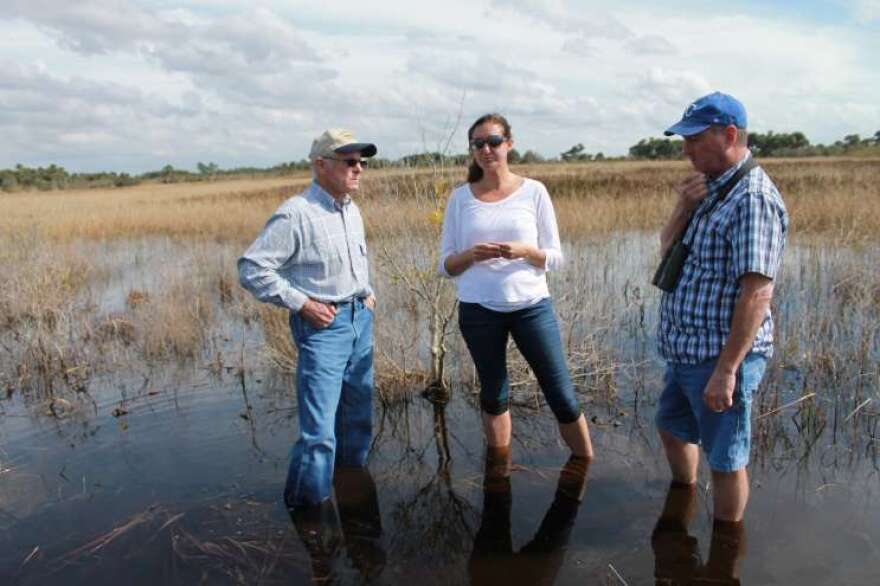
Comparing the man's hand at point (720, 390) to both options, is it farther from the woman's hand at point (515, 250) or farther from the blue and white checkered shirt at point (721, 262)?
the woman's hand at point (515, 250)


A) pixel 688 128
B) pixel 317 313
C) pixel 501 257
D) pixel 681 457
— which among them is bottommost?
pixel 681 457

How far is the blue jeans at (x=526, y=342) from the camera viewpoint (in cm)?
335

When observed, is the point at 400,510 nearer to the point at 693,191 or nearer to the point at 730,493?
the point at 730,493

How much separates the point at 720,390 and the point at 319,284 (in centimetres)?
191

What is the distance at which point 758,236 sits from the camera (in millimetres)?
A: 2305

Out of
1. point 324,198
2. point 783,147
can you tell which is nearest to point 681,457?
point 324,198

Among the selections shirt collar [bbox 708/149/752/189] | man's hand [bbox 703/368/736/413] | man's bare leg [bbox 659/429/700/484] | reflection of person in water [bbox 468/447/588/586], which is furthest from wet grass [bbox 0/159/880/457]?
shirt collar [bbox 708/149/752/189]

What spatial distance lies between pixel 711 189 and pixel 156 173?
236 feet

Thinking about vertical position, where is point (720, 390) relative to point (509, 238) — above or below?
below

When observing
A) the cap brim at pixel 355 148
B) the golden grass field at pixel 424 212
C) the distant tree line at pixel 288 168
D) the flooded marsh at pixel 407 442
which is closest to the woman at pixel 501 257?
the cap brim at pixel 355 148

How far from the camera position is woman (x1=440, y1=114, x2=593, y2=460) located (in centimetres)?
324

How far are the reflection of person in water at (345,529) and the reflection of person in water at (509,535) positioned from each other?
20.7 inches

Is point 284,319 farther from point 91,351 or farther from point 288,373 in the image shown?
point 91,351

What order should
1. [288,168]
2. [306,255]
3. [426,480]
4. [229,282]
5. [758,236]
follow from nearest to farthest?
[758,236] < [306,255] < [426,480] < [229,282] < [288,168]
